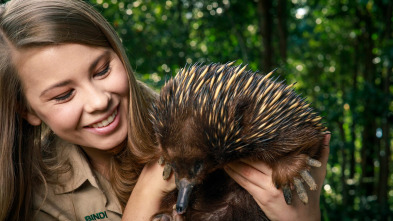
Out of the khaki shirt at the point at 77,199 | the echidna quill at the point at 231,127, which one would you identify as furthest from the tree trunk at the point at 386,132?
the khaki shirt at the point at 77,199

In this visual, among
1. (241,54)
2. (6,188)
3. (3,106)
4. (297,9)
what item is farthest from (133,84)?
(297,9)

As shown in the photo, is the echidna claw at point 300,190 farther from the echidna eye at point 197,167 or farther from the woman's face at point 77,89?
the woman's face at point 77,89

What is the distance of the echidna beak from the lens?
A: 1.29 metres

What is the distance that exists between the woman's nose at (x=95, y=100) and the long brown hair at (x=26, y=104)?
0.17 meters

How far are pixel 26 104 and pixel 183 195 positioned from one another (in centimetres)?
86

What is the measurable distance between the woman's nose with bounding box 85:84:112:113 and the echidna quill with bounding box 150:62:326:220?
205mm

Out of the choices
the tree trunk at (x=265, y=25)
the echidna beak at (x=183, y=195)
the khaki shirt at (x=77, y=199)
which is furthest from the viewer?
the tree trunk at (x=265, y=25)

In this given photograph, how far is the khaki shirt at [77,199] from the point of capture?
182 cm

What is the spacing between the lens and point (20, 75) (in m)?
1.57

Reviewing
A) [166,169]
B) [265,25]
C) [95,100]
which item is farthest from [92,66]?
[265,25]

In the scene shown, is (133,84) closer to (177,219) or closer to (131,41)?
(177,219)

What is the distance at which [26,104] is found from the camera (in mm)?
1688

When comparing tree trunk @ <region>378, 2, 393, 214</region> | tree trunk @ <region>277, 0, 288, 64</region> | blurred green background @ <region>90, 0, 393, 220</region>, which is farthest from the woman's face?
tree trunk @ <region>277, 0, 288, 64</region>

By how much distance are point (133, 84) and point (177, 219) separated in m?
0.60
